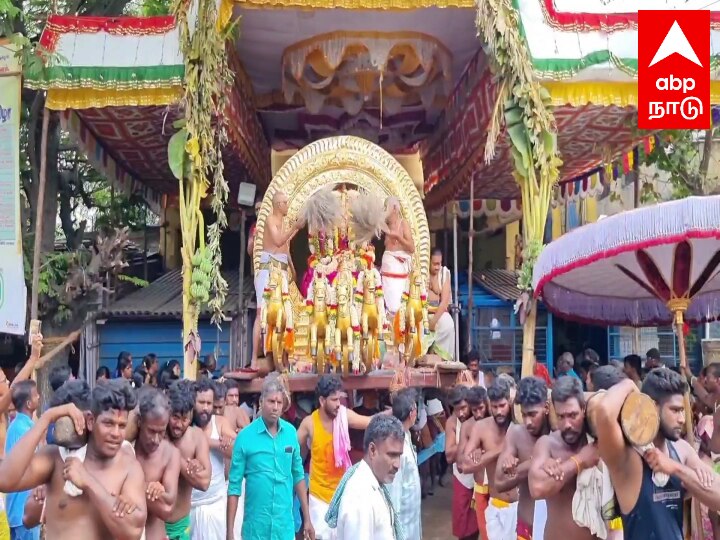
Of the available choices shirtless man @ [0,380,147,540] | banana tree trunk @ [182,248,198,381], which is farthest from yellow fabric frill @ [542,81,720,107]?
shirtless man @ [0,380,147,540]

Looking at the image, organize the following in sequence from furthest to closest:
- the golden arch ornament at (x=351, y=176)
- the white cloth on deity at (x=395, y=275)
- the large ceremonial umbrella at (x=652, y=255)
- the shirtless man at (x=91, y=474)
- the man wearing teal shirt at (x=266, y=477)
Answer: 1. the golden arch ornament at (x=351, y=176)
2. the white cloth on deity at (x=395, y=275)
3. the large ceremonial umbrella at (x=652, y=255)
4. the man wearing teal shirt at (x=266, y=477)
5. the shirtless man at (x=91, y=474)

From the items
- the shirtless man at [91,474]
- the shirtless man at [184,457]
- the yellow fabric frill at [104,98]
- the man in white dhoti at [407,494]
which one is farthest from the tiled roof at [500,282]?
the shirtless man at [91,474]

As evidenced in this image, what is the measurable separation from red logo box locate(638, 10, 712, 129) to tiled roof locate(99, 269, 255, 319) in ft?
19.2

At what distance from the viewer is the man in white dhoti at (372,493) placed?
346 cm

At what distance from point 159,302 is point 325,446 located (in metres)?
6.99

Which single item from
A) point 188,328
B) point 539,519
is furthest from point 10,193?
point 539,519

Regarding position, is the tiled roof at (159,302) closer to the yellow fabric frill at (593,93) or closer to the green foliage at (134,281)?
the green foliage at (134,281)

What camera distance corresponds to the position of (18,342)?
41.3 ft

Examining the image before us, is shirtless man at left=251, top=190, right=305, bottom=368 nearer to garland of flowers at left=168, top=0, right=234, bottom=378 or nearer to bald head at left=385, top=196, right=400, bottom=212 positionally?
garland of flowers at left=168, top=0, right=234, bottom=378

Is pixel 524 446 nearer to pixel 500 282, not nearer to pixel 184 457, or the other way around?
pixel 184 457

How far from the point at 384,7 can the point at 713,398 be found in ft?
15.7

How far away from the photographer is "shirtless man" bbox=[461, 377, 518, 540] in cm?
517

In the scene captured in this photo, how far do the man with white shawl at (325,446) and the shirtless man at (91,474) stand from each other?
2184 millimetres

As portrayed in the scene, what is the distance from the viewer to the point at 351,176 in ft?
31.1
